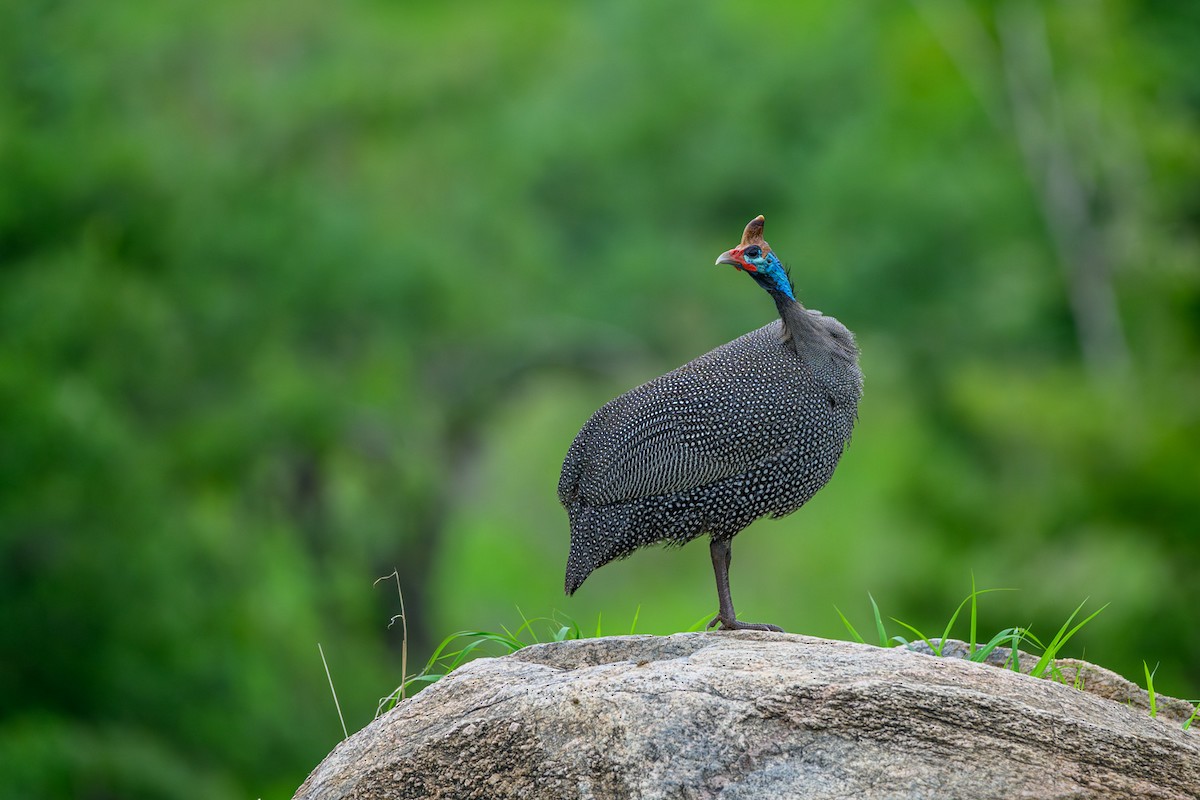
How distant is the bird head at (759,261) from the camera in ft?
24.0

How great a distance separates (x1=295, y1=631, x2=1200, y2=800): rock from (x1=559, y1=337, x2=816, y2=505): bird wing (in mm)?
1219

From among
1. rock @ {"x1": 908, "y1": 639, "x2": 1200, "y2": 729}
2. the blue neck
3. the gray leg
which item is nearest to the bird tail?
the gray leg

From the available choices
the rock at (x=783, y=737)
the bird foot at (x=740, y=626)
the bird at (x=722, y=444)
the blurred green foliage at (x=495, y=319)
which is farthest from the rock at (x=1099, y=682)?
the blurred green foliage at (x=495, y=319)

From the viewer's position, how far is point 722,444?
735 centimetres

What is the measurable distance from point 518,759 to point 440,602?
90.8 ft

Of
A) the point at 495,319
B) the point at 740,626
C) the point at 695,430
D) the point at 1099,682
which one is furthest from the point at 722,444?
the point at 495,319

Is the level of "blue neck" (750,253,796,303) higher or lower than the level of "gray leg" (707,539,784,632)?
higher

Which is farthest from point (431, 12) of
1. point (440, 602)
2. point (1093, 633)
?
point (1093, 633)

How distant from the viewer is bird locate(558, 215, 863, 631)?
7336 mm

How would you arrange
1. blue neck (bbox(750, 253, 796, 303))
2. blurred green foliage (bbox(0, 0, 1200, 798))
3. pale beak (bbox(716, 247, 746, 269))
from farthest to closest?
blurred green foliage (bbox(0, 0, 1200, 798)), blue neck (bbox(750, 253, 796, 303)), pale beak (bbox(716, 247, 746, 269))

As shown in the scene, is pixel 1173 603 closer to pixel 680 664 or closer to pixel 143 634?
pixel 143 634

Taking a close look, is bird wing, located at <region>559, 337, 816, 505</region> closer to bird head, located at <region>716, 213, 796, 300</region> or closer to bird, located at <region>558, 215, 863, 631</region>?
bird, located at <region>558, 215, 863, 631</region>

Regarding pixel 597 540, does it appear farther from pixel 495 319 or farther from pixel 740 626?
pixel 495 319

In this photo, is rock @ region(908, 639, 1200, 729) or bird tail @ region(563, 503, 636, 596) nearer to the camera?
rock @ region(908, 639, 1200, 729)
